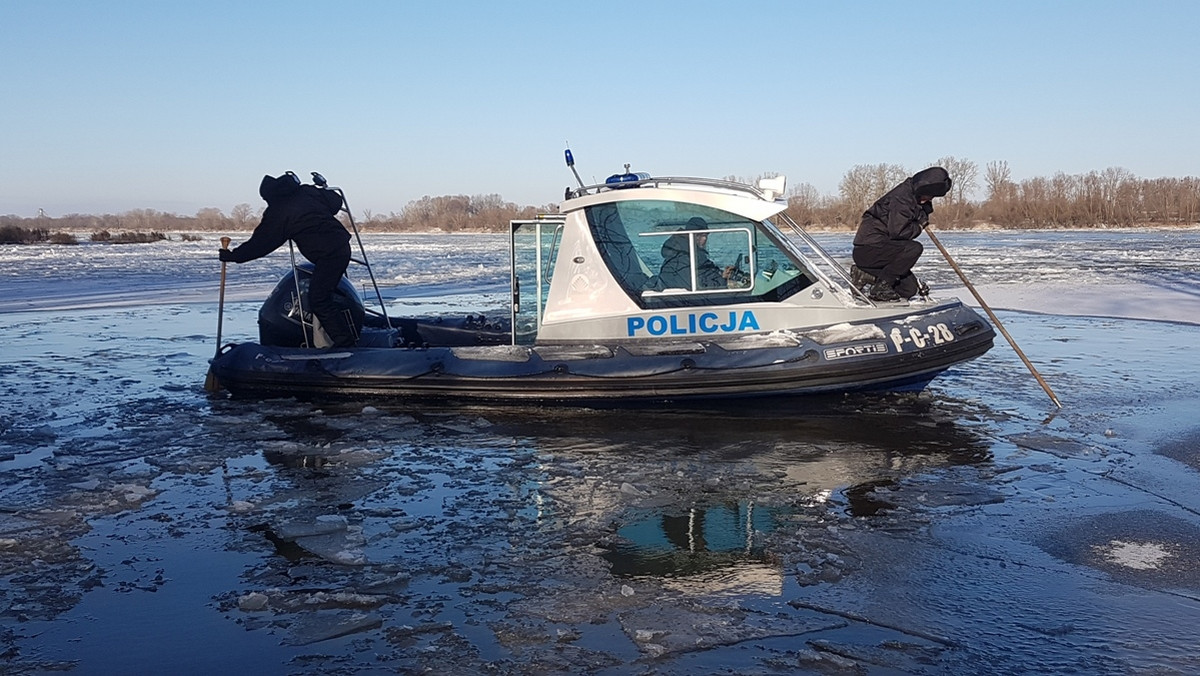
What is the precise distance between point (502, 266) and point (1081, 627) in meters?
27.2

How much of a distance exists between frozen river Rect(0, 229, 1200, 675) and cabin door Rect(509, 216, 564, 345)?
2.88ft

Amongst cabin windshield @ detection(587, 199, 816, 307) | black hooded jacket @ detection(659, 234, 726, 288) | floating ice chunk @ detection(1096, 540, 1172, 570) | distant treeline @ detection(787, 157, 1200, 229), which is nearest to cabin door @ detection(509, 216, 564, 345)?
cabin windshield @ detection(587, 199, 816, 307)

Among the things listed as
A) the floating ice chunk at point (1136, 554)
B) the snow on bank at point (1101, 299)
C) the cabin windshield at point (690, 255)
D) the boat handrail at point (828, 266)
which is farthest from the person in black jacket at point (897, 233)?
the snow on bank at point (1101, 299)

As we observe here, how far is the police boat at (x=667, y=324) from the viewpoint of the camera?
7.99 m

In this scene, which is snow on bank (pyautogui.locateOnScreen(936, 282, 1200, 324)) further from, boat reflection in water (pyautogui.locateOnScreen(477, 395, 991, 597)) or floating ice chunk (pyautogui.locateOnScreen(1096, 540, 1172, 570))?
floating ice chunk (pyautogui.locateOnScreen(1096, 540, 1172, 570))

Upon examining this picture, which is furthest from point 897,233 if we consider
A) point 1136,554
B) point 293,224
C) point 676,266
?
point 293,224

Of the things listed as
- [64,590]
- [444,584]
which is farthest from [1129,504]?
[64,590]

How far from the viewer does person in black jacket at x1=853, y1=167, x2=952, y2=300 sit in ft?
28.6

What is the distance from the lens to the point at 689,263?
8406mm

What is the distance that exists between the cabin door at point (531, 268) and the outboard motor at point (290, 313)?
186 centimetres

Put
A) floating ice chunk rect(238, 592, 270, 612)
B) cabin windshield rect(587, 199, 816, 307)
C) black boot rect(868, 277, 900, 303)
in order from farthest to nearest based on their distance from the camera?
black boot rect(868, 277, 900, 303) → cabin windshield rect(587, 199, 816, 307) → floating ice chunk rect(238, 592, 270, 612)

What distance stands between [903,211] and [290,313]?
5993 mm

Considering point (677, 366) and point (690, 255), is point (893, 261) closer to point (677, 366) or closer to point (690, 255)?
point (690, 255)

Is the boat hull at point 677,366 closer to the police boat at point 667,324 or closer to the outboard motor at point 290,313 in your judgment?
the police boat at point 667,324
